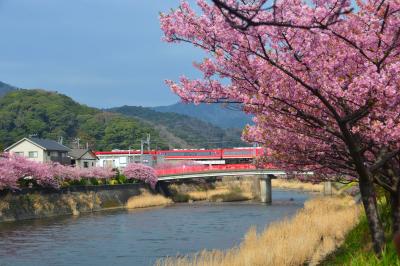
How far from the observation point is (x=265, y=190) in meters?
78.4

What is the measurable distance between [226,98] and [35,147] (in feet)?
244

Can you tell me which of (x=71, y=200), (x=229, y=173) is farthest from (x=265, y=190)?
(x=71, y=200)

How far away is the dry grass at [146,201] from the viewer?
2719 inches

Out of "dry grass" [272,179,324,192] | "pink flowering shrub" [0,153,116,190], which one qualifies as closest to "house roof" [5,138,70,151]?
"pink flowering shrub" [0,153,116,190]

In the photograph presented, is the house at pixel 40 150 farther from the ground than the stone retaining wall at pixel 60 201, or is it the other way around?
the house at pixel 40 150

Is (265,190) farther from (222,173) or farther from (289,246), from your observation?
(289,246)

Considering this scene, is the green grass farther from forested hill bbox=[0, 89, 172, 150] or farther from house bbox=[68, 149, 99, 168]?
forested hill bbox=[0, 89, 172, 150]

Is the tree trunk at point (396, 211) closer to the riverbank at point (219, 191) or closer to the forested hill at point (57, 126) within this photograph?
the riverbank at point (219, 191)

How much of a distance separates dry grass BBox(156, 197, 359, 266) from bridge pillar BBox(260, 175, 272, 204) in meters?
47.5

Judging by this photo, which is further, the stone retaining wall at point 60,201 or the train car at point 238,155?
the train car at point 238,155

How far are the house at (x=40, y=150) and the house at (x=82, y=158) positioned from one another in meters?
4.27

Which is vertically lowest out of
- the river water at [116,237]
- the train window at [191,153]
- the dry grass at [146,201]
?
the river water at [116,237]

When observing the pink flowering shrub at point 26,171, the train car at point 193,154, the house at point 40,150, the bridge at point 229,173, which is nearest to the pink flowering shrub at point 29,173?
the pink flowering shrub at point 26,171

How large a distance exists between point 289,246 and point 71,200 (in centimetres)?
4371
